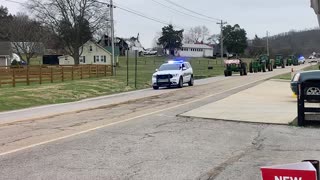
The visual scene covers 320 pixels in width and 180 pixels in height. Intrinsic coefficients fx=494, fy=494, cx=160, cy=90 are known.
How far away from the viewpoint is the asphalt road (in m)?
7.17

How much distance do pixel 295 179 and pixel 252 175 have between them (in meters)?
4.21

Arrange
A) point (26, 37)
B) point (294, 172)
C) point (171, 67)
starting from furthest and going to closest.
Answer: point (26, 37)
point (171, 67)
point (294, 172)

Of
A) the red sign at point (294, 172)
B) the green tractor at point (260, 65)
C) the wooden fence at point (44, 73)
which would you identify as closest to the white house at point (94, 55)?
the green tractor at point (260, 65)

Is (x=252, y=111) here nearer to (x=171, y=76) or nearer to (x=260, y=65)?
(x=171, y=76)

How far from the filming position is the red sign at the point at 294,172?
280 centimetres

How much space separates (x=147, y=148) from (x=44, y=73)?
102 feet

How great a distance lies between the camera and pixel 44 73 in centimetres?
3884

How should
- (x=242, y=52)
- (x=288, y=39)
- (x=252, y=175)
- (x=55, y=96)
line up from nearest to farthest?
(x=252, y=175)
(x=55, y=96)
(x=288, y=39)
(x=242, y=52)

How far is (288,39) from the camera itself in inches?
4601

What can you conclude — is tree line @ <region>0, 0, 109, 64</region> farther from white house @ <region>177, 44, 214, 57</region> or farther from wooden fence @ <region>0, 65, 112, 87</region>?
white house @ <region>177, 44, 214, 57</region>

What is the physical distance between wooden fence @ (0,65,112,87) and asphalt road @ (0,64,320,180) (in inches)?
855

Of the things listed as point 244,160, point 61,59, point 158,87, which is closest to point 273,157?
point 244,160

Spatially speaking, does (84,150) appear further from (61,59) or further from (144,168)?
(61,59)

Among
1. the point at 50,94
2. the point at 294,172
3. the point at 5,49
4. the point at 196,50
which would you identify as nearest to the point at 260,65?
the point at 5,49
